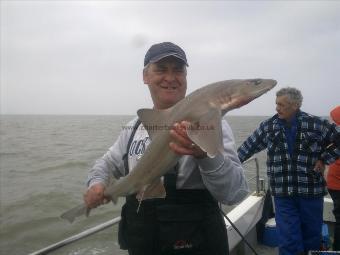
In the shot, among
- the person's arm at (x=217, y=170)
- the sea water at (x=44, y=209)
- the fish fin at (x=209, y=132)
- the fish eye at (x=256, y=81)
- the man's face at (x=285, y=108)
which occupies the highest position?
the fish eye at (x=256, y=81)

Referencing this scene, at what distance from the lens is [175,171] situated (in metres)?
2.47

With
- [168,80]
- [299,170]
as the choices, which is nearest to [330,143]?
[299,170]

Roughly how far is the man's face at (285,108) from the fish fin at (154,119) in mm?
2724

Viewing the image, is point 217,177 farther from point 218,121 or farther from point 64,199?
point 64,199

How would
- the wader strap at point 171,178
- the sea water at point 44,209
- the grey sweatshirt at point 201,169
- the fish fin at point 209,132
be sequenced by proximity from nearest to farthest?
1. the fish fin at point 209,132
2. the grey sweatshirt at point 201,169
3. the wader strap at point 171,178
4. the sea water at point 44,209

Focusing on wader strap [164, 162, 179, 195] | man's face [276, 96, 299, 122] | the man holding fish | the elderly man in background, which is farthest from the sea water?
wader strap [164, 162, 179, 195]

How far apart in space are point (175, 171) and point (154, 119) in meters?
0.42

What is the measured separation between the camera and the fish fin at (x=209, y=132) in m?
2.03

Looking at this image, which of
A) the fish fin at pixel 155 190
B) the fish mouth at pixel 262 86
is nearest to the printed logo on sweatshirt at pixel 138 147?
the fish fin at pixel 155 190

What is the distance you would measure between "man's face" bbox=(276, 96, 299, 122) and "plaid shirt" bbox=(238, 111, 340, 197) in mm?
100

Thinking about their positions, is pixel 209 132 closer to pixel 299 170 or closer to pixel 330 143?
pixel 299 170

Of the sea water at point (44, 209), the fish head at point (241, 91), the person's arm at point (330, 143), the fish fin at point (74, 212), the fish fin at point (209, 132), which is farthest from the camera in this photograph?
the sea water at point (44, 209)

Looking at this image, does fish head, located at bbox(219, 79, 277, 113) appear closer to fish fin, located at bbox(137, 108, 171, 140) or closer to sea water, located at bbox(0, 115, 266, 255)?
fish fin, located at bbox(137, 108, 171, 140)

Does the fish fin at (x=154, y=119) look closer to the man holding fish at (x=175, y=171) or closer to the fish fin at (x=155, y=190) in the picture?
the man holding fish at (x=175, y=171)
